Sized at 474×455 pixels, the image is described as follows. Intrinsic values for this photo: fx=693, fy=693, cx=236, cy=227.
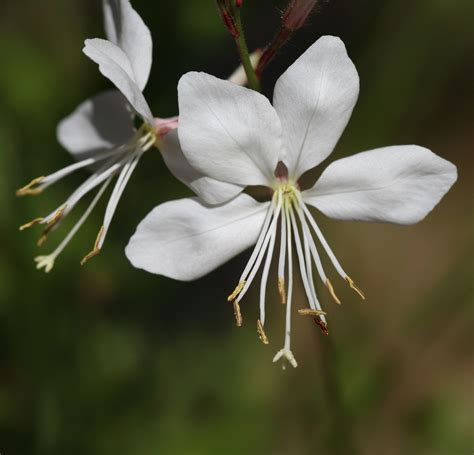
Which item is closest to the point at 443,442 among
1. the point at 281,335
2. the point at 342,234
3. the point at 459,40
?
the point at 281,335

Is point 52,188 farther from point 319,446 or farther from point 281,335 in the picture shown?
point 319,446

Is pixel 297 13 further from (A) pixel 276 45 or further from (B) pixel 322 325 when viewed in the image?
(B) pixel 322 325

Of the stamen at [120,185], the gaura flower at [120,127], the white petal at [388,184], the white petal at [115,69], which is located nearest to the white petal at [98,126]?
the gaura flower at [120,127]

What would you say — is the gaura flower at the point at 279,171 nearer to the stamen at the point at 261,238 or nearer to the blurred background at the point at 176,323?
the stamen at the point at 261,238

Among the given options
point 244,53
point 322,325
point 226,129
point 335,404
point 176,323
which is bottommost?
point 176,323

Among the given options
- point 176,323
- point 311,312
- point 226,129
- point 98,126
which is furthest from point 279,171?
point 176,323

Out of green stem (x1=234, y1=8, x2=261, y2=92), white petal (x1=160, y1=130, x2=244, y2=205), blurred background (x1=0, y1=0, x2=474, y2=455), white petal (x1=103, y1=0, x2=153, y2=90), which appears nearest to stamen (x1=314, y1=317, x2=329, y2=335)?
white petal (x1=160, y1=130, x2=244, y2=205)

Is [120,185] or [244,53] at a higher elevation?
[244,53]
